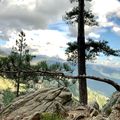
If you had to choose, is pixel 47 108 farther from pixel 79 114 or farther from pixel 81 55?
pixel 81 55

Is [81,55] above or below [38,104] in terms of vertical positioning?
above

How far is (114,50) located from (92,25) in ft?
9.81

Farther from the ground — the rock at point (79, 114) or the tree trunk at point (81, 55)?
the tree trunk at point (81, 55)

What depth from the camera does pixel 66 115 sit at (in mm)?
15836

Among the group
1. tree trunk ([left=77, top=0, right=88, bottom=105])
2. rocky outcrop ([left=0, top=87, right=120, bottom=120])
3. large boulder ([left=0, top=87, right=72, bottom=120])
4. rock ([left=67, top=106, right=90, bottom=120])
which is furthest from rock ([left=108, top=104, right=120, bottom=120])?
tree trunk ([left=77, top=0, right=88, bottom=105])

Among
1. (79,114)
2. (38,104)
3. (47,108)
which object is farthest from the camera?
(38,104)

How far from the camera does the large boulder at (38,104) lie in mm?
16312

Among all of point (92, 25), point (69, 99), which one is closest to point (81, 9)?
point (92, 25)

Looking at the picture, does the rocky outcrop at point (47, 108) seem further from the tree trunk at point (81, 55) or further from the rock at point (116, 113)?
the tree trunk at point (81, 55)

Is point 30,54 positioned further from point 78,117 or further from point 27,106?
point 78,117

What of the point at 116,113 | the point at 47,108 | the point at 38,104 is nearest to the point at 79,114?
the point at 47,108

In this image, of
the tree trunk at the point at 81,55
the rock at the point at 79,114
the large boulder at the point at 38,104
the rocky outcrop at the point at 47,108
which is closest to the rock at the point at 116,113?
the rocky outcrop at the point at 47,108

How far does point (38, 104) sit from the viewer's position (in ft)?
58.2

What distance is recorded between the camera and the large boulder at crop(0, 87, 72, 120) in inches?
642
